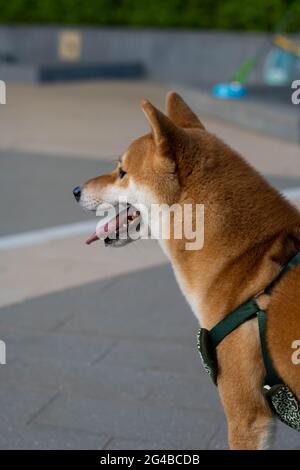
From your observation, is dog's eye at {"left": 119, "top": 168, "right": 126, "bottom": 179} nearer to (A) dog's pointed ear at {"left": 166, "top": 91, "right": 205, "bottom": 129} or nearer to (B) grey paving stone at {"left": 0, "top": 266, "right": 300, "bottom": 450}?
(A) dog's pointed ear at {"left": 166, "top": 91, "right": 205, "bottom": 129}

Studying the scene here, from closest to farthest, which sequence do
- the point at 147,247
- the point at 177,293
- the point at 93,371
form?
1. the point at 93,371
2. the point at 177,293
3. the point at 147,247

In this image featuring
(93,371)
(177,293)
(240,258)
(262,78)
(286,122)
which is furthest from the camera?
(262,78)

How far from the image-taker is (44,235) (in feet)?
28.0

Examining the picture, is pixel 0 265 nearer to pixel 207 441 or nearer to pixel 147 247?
pixel 147 247

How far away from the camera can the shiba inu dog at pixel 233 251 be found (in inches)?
147

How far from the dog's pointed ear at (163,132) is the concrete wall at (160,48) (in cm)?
1491

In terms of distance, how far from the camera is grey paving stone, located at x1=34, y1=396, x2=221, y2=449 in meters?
4.97

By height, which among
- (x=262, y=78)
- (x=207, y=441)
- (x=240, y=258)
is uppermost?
(x=240, y=258)

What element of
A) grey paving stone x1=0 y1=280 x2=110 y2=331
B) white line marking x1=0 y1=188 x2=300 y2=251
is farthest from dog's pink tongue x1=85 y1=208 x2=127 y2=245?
white line marking x1=0 y1=188 x2=300 y2=251

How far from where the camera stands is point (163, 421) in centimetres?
513

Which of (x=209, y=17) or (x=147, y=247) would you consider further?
(x=209, y=17)

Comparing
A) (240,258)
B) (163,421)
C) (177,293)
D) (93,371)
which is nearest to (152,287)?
(177,293)

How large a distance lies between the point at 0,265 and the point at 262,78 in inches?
475

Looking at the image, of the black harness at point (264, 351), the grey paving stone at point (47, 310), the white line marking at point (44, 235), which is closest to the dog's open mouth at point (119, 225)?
the black harness at point (264, 351)
